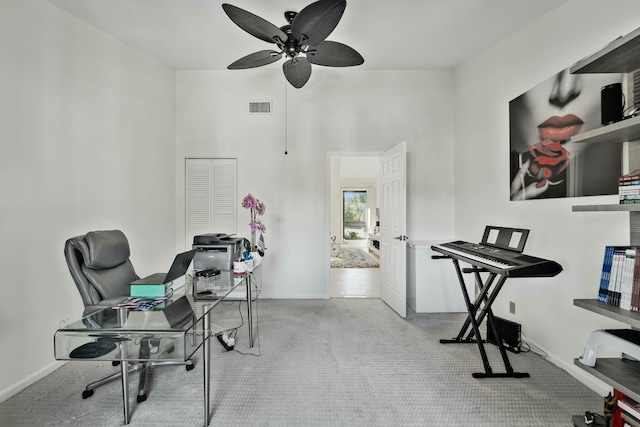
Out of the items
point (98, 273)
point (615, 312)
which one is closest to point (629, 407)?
point (615, 312)

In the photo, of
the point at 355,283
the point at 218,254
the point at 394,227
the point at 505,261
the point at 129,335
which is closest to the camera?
the point at 129,335

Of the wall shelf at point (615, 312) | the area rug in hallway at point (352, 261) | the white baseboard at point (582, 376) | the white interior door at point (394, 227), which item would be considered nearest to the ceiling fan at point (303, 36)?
the white interior door at point (394, 227)

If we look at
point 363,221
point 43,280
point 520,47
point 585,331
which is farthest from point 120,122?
point 363,221

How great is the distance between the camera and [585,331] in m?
2.15

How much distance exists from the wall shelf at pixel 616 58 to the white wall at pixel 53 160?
3.70 metres

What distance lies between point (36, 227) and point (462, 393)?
11.3 ft

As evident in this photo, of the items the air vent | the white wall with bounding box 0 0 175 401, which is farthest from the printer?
the air vent

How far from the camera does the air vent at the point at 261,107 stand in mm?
4004

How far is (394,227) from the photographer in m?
3.64

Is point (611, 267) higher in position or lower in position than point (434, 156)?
lower

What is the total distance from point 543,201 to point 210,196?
3.87m

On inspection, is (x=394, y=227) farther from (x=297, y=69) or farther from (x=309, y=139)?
(x=297, y=69)

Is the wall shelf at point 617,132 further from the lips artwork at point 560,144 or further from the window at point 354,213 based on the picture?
the window at point 354,213

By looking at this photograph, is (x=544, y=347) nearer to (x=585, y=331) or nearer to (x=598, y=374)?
(x=585, y=331)
